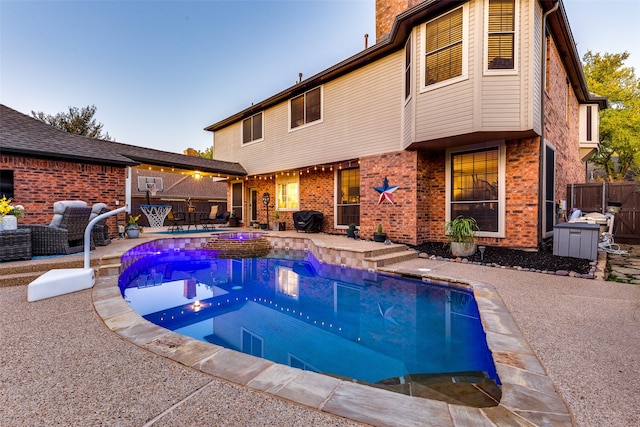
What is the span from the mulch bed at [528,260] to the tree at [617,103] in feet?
49.2

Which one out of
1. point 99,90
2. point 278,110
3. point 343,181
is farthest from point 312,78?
point 99,90

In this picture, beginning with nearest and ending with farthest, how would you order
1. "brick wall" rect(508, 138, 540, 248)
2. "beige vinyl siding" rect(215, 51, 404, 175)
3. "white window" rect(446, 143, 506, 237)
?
"brick wall" rect(508, 138, 540, 248) → "white window" rect(446, 143, 506, 237) → "beige vinyl siding" rect(215, 51, 404, 175)

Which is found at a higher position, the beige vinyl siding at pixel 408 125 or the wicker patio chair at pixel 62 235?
the beige vinyl siding at pixel 408 125

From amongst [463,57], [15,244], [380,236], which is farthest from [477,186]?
[15,244]

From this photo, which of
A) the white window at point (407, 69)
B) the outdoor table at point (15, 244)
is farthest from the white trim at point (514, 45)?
the outdoor table at point (15, 244)

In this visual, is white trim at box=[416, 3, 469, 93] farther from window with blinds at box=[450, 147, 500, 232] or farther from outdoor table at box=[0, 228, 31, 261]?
outdoor table at box=[0, 228, 31, 261]

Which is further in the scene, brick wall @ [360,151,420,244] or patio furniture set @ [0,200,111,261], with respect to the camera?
brick wall @ [360,151,420,244]

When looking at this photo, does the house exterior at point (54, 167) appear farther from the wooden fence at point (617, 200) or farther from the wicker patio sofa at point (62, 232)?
the wooden fence at point (617, 200)

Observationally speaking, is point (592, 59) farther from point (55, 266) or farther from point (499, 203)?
point (55, 266)

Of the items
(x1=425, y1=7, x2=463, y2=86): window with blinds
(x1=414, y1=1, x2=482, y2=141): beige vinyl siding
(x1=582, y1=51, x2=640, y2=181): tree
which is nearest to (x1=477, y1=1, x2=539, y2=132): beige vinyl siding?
(x1=414, y1=1, x2=482, y2=141): beige vinyl siding

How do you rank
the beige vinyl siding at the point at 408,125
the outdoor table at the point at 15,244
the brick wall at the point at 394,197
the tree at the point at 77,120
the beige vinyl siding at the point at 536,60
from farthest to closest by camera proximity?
the tree at the point at 77,120
the brick wall at the point at 394,197
the beige vinyl siding at the point at 408,125
the beige vinyl siding at the point at 536,60
the outdoor table at the point at 15,244

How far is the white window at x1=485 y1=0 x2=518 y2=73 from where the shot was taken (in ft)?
19.3

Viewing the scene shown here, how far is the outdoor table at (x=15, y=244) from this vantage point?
4.49 meters

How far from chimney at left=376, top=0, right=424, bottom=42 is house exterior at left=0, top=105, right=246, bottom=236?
902cm
